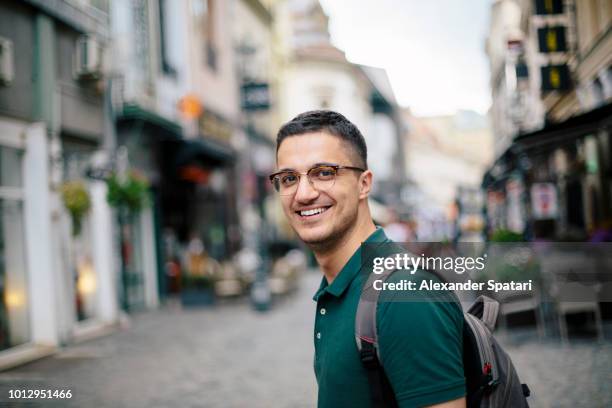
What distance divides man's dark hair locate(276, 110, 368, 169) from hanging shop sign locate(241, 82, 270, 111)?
50.9 ft

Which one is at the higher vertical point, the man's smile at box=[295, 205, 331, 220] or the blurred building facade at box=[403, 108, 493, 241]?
the blurred building facade at box=[403, 108, 493, 241]

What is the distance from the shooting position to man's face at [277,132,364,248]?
6.13ft

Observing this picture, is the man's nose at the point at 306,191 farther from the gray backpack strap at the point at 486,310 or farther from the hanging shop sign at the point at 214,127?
the hanging shop sign at the point at 214,127

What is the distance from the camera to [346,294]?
1.77 meters

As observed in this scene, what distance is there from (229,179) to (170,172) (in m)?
5.05

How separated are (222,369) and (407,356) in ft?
19.6

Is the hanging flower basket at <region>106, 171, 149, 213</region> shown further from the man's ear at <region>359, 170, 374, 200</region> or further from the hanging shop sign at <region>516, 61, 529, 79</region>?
the man's ear at <region>359, 170, 374, 200</region>

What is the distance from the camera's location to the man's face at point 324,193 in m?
1.87

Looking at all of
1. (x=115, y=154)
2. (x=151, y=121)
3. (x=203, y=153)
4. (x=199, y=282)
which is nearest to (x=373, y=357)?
(x=115, y=154)

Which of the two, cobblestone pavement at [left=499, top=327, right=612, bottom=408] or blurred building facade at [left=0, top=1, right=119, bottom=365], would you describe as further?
blurred building facade at [left=0, top=1, right=119, bottom=365]

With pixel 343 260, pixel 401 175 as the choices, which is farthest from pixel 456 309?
pixel 401 175

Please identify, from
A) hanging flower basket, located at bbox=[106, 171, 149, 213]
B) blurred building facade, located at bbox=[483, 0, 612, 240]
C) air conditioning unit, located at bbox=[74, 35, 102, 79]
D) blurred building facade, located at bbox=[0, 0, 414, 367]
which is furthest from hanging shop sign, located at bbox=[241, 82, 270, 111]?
air conditioning unit, located at bbox=[74, 35, 102, 79]

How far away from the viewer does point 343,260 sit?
6.22 ft

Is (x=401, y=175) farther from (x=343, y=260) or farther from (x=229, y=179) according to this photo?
(x=343, y=260)
